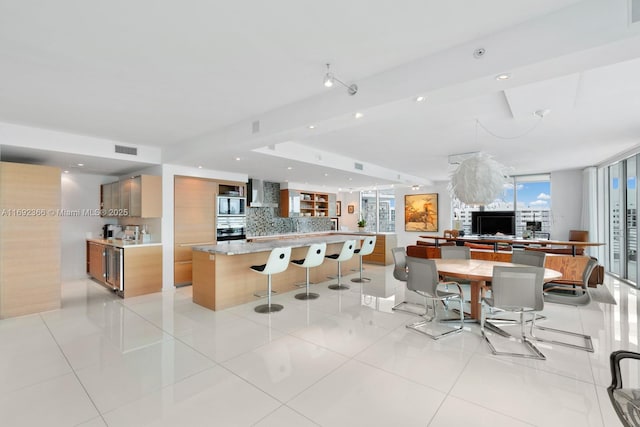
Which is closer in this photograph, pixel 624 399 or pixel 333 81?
pixel 624 399

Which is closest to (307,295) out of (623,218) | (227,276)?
(227,276)

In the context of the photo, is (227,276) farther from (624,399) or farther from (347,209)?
(347,209)

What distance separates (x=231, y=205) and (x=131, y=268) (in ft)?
7.76

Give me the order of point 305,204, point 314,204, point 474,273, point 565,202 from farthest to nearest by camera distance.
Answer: point 314,204 → point 305,204 → point 565,202 → point 474,273

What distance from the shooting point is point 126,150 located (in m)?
5.05

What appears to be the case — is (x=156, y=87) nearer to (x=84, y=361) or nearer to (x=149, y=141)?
(x=149, y=141)

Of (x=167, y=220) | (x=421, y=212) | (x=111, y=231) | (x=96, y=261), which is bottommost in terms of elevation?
(x=96, y=261)

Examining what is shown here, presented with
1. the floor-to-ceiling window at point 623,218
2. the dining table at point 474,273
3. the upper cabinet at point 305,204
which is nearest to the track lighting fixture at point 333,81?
the dining table at point 474,273

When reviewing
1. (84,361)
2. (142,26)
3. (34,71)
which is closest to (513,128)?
(142,26)

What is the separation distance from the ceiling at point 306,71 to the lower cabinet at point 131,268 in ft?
5.52

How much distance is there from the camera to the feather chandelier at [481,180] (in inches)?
151

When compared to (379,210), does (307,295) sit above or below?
below

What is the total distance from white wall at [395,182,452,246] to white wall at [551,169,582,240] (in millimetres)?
2839

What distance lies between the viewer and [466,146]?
5414 mm
